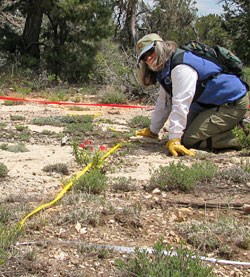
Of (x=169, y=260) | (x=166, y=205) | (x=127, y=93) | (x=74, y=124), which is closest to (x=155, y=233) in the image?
(x=166, y=205)

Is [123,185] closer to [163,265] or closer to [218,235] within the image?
[218,235]

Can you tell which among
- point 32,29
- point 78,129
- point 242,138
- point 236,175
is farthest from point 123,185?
point 32,29

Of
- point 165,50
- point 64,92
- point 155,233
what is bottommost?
point 64,92

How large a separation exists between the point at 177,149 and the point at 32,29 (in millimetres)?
9906

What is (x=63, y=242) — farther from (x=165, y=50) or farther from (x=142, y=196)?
(x=165, y=50)

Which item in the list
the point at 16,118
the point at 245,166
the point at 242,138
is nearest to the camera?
the point at 245,166

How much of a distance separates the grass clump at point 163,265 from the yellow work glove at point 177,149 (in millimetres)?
2640

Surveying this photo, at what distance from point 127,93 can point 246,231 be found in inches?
335

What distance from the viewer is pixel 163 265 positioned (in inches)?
90.4

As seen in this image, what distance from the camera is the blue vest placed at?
521cm

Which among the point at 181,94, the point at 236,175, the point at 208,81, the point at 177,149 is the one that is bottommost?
the point at 177,149

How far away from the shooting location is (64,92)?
1205 centimetres

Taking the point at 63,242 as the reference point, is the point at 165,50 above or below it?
above

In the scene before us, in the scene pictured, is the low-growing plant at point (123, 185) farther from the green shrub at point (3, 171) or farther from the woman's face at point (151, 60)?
the woman's face at point (151, 60)
